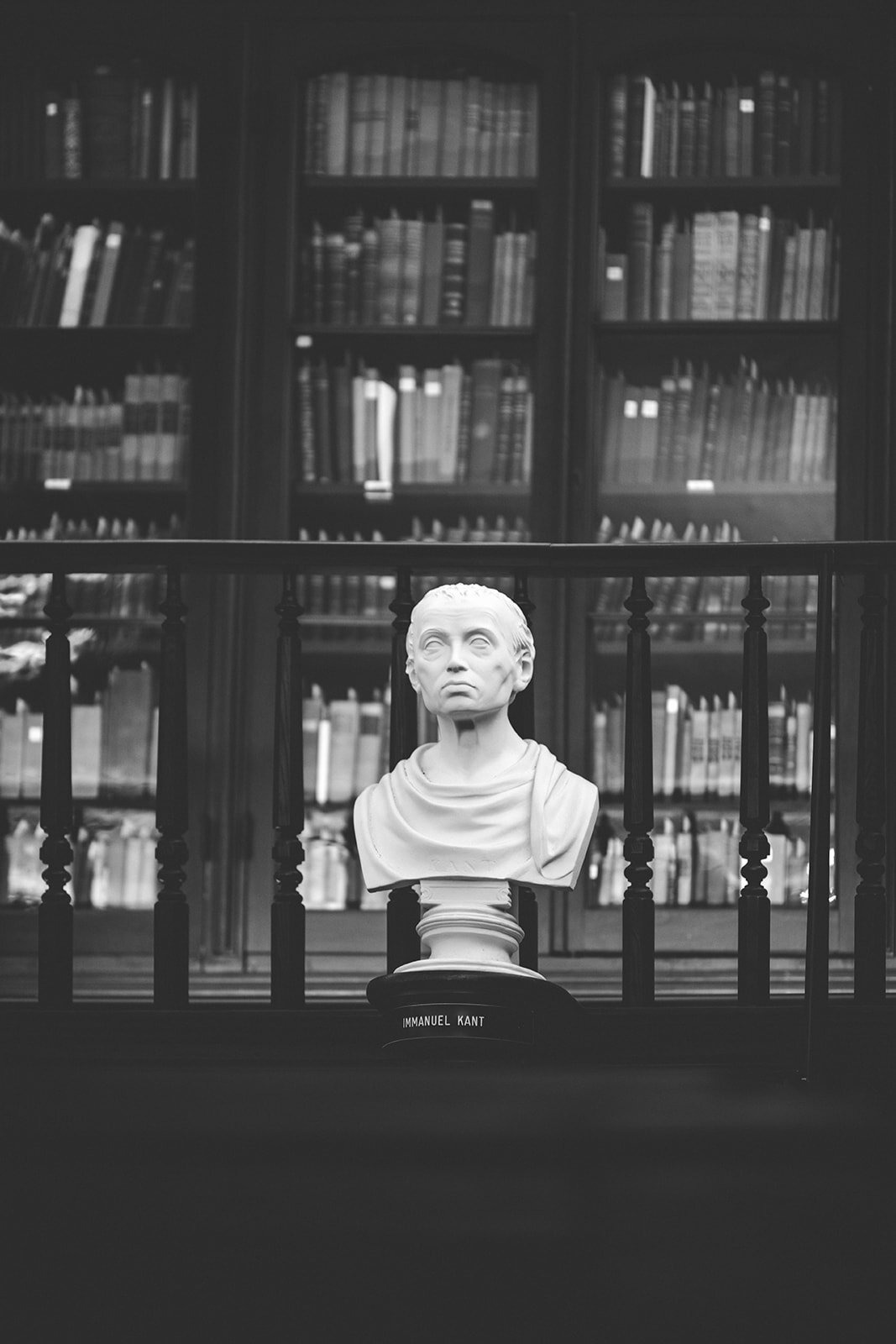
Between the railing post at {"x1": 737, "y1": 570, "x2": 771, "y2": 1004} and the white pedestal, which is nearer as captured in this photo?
the white pedestal

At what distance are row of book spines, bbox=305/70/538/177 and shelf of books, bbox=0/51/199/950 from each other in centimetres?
35

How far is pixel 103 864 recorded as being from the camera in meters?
4.46

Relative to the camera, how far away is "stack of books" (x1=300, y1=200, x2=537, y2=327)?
14.9 feet

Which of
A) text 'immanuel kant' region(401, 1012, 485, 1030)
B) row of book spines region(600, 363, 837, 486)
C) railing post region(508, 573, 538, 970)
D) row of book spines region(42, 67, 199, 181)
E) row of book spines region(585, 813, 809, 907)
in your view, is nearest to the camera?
text 'immanuel kant' region(401, 1012, 485, 1030)

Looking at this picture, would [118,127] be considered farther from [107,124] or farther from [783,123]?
[783,123]

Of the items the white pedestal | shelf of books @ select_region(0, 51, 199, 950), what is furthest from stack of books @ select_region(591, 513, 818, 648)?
the white pedestal

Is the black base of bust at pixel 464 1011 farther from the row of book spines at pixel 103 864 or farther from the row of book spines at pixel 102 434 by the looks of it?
the row of book spines at pixel 102 434

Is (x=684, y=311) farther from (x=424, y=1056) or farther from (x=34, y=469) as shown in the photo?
(x=424, y=1056)

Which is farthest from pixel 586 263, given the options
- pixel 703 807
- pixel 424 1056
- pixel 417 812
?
pixel 424 1056

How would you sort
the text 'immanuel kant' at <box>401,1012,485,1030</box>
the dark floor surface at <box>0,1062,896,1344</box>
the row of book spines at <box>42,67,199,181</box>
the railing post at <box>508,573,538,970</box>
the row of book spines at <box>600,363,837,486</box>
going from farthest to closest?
the row of book spines at <box>42,67,199,181</box>
the row of book spines at <box>600,363,837,486</box>
the railing post at <box>508,573,538,970</box>
the dark floor surface at <box>0,1062,896,1344</box>
the text 'immanuel kant' at <box>401,1012,485,1030</box>

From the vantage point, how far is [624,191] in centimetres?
455

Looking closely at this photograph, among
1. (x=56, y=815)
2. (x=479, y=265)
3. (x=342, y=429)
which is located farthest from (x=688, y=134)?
(x=56, y=815)

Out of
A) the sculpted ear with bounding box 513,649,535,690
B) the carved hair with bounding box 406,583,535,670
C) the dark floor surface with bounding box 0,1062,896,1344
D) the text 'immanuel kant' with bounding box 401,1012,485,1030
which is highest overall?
the carved hair with bounding box 406,583,535,670

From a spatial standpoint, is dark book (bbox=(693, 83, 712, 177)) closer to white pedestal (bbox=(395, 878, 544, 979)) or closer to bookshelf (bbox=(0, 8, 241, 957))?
bookshelf (bbox=(0, 8, 241, 957))
